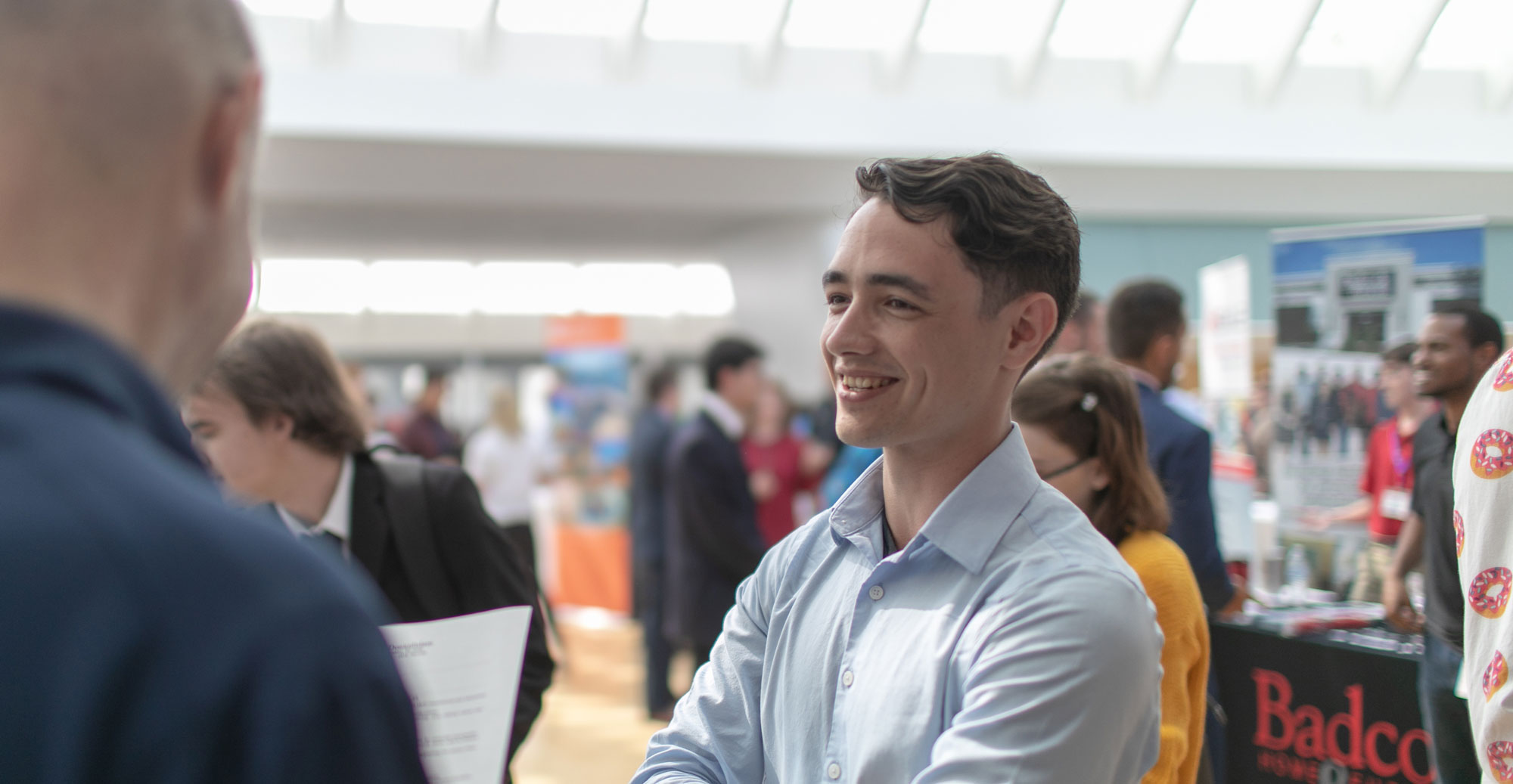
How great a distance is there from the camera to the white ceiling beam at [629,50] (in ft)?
29.6

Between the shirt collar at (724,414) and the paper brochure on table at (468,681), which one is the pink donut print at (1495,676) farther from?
the shirt collar at (724,414)

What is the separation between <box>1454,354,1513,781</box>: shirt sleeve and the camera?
1874mm

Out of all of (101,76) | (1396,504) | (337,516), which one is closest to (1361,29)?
(1396,504)

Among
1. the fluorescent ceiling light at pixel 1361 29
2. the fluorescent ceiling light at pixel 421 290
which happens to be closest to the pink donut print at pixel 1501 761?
the fluorescent ceiling light at pixel 1361 29

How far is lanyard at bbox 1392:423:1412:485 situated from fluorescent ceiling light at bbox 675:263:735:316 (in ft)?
49.5

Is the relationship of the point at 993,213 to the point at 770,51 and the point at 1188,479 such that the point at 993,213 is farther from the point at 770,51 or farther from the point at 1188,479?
the point at 770,51

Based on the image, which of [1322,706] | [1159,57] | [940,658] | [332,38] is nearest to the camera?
[940,658]

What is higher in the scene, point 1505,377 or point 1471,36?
point 1471,36

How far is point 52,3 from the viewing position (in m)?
0.55

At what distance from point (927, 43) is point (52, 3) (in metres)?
9.73

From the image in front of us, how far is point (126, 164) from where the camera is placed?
54 cm

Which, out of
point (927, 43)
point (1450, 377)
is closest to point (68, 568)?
point (1450, 377)

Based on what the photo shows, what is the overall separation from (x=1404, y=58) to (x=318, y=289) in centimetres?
1715

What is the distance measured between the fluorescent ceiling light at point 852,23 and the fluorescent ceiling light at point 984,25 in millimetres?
199
